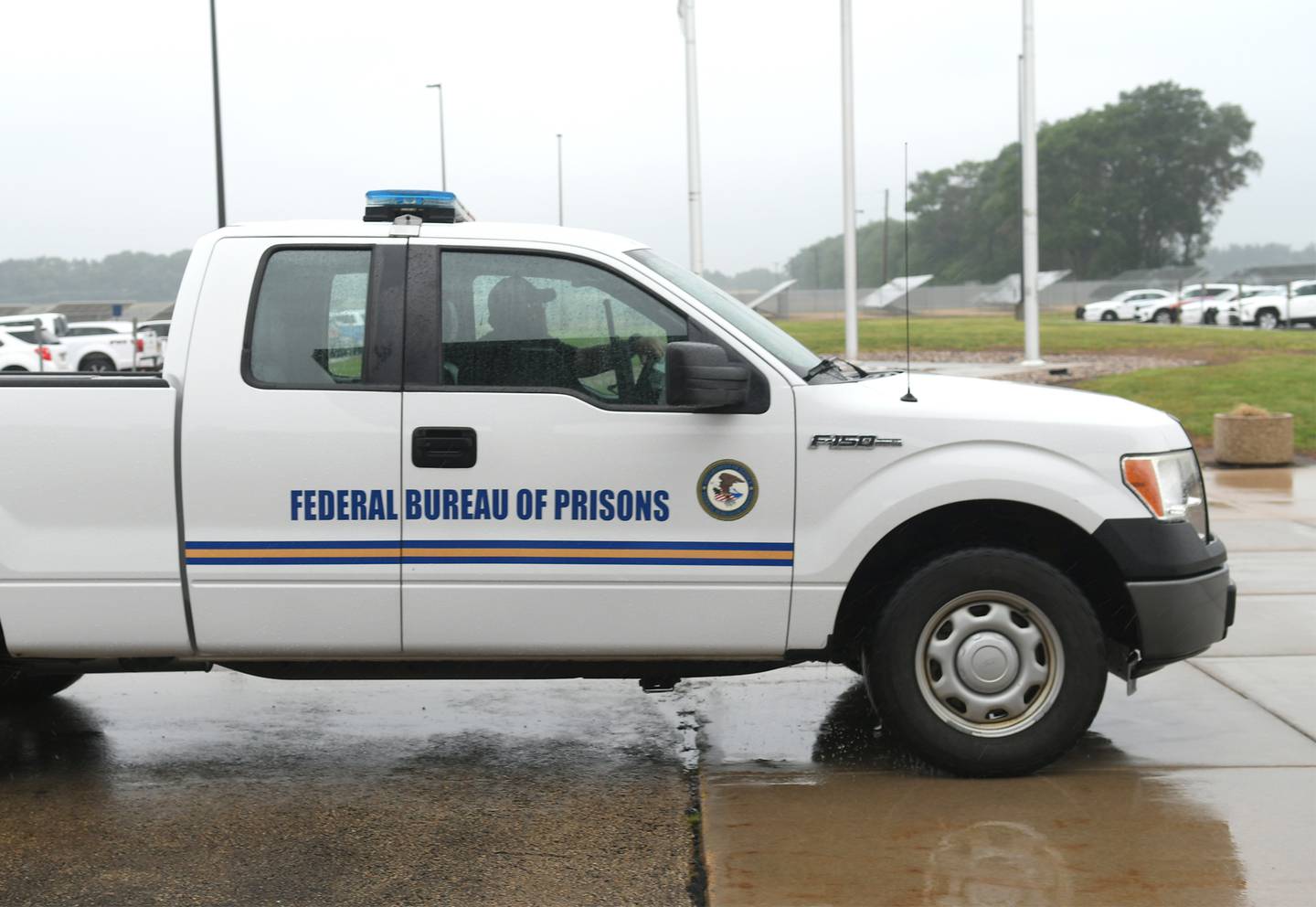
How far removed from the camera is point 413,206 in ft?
17.3

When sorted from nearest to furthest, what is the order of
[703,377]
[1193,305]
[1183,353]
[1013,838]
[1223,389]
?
[1013,838] < [703,377] < [1223,389] < [1183,353] < [1193,305]

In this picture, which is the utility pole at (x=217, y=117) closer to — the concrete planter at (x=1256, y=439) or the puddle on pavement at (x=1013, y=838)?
the concrete planter at (x=1256, y=439)

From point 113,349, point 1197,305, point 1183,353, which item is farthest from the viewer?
point 1197,305

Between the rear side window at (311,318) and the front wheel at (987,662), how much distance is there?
198 centimetres

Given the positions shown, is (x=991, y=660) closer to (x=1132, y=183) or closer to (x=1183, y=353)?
(x=1183, y=353)

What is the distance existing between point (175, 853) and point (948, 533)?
105 inches

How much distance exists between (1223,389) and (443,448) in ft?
51.9

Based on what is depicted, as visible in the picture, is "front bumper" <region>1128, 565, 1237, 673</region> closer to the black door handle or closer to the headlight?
the headlight

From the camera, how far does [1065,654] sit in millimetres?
4898

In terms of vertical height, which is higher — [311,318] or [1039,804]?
[311,318]

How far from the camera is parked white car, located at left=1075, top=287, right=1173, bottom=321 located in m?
56.1

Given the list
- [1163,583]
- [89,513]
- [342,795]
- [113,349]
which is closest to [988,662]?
[1163,583]

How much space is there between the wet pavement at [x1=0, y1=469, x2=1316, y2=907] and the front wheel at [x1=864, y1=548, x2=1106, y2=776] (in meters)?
0.17

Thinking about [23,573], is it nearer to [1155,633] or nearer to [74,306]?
[1155,633]
